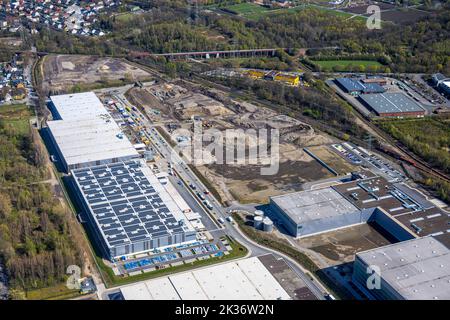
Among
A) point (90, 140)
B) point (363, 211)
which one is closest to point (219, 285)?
point (363, 211)

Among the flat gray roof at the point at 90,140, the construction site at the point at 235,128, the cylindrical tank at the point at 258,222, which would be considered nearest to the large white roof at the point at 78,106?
the flat gray roof at the point at 90,140

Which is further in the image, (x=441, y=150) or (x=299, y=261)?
(x=441, y=150)

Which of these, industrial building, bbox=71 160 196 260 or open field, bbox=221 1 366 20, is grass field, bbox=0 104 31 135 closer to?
industrial building, bbox=71 160 196 260

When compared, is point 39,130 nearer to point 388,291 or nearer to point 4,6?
point 388,291

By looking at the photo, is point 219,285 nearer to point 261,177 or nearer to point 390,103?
point 261,177

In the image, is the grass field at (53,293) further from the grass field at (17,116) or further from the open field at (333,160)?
the open field at (333,160)

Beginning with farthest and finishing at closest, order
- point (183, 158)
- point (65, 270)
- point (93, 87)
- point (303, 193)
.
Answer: point (93, 87) → point (183, 158) → point (303, 193) → point (65, 270)

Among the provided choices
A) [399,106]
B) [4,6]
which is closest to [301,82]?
[399,106]

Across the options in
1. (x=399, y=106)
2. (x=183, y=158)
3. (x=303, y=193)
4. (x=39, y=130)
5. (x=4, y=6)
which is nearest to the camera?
(x=303, y=193)
